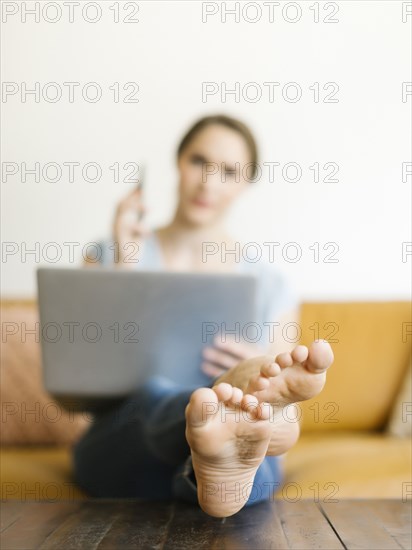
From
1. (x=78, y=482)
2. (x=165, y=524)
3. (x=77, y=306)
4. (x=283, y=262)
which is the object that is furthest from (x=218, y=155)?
(x=165, y=524)

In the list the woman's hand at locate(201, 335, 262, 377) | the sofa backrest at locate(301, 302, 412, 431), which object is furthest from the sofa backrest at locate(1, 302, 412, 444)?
the woman's hand at locate(201, 335, 262, 377)

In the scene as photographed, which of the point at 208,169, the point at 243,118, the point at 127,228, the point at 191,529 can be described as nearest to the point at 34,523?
the point at 191,529

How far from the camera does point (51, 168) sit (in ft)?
7.04

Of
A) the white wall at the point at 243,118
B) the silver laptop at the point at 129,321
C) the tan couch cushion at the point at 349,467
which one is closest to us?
the silver laptop at the point at 129,321

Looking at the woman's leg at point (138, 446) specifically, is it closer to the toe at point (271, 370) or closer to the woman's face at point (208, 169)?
the toe at point (271, 370)

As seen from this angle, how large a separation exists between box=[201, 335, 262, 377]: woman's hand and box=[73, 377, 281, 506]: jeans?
0.27ft

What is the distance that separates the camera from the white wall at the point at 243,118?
2143 millimetres

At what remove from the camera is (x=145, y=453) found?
1188 mm

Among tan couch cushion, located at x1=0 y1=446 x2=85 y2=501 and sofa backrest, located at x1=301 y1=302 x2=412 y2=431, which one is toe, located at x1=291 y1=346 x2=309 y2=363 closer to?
tan couch cushion, located at x1=0 y1=446 x2=85 y2=501

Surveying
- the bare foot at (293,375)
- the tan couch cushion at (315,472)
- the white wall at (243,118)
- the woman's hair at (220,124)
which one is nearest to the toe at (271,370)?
the bare foot at (293,375)

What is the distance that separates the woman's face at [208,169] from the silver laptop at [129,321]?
670mm

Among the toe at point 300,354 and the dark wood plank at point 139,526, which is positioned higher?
the toe at point 300,354

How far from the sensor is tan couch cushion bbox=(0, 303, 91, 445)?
1.59m

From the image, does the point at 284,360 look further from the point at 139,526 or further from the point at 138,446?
the point at 138,446
